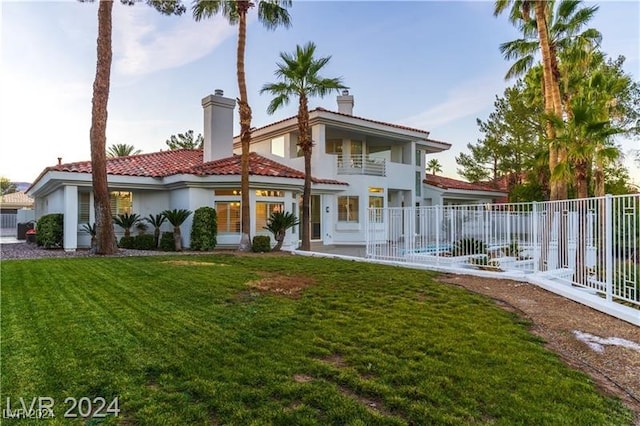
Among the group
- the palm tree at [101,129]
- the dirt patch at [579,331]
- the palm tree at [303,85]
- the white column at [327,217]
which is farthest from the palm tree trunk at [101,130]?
the dirt patch at [579,331]

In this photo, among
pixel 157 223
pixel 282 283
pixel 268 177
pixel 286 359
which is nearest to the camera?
pixel 286 359

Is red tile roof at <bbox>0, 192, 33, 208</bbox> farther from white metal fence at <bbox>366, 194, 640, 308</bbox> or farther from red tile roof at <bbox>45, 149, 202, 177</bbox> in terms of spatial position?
white metal fence at <bbox>366, 194, 640, 308</bbox>

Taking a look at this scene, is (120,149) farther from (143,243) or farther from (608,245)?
Result: (608,245)

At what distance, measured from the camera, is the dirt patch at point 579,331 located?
4432 mm

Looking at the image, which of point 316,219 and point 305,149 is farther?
point 316,219

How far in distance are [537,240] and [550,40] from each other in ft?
35.2

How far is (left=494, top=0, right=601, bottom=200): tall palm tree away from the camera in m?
14.3

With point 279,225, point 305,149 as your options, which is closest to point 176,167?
point 279,225

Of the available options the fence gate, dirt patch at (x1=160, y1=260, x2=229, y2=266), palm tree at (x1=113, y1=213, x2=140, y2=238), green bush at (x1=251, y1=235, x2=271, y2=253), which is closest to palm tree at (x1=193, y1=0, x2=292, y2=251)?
green bush at (x1=251, y1=235, x2=271, y2=253)

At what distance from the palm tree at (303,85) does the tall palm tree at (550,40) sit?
8.20 m

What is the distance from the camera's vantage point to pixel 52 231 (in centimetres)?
1777

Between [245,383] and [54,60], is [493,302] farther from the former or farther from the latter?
[54,60]

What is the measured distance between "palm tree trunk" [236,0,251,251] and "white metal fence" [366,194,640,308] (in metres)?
5.82

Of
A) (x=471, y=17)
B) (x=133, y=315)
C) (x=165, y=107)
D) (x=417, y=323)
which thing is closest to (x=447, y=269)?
(x=417, y=323)
